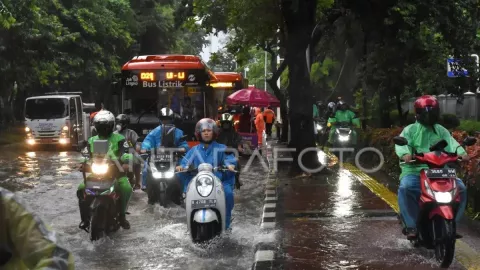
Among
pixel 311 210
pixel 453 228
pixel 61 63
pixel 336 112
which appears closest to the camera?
pixel 453 228

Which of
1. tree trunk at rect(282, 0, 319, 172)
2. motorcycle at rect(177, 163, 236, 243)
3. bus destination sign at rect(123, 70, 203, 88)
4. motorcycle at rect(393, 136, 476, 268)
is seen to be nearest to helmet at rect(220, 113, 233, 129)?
bus destination sign at rect(123, 70, 203, 88)

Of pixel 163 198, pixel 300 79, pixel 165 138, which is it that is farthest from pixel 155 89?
pixel 163 198

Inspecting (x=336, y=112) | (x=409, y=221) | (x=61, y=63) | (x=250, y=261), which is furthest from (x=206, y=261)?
(x=61, y=63)

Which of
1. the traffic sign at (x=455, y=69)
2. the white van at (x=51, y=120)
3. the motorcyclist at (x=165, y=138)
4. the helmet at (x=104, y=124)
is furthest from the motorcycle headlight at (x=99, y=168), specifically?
the white van at (x=51, y=120)

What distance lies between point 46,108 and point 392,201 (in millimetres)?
16919

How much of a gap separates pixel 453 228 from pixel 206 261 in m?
2.59

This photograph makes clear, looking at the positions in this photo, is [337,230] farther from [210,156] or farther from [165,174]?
[165,174]

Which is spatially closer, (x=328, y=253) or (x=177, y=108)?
(x=328, y=253)

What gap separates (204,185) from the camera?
7.36m

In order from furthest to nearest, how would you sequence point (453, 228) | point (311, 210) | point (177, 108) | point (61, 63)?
1. point (61, 63)
2. point (177, 108)
3. point (311, 210)
4. point (453, 228)

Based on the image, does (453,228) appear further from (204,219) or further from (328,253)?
(204,219)

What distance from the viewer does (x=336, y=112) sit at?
1847 cm

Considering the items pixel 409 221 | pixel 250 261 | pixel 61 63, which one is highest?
pixel 61 63

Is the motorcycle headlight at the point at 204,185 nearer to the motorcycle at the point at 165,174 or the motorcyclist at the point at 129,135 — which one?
the motorcycle at the point at 165,174
